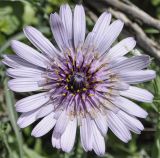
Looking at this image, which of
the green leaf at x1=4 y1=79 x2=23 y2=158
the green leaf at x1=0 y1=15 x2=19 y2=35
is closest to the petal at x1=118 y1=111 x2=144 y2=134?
the green leaf at x1=4 y1=79 x2=23 y2=158

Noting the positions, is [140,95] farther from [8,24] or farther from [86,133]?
[8,24]

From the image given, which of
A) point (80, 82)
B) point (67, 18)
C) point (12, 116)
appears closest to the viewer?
point (67, 18)

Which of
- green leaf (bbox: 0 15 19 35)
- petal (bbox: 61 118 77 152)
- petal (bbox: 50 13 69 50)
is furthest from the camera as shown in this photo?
green leaf (bbox: 0 15 19 35)

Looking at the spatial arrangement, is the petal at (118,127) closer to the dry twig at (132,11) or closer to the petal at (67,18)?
the petal at (67,18)

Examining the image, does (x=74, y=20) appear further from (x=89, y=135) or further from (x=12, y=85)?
(x=89, y=135)

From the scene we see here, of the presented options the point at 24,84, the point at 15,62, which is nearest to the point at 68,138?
the point at 24,84

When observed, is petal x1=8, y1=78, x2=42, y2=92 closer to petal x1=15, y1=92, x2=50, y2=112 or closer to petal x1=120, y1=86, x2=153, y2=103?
petal x1=15, y1=92, x2=50, y2=112

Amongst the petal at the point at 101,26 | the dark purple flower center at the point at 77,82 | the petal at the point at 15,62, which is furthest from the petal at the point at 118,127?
the petal at the point at 15,62
